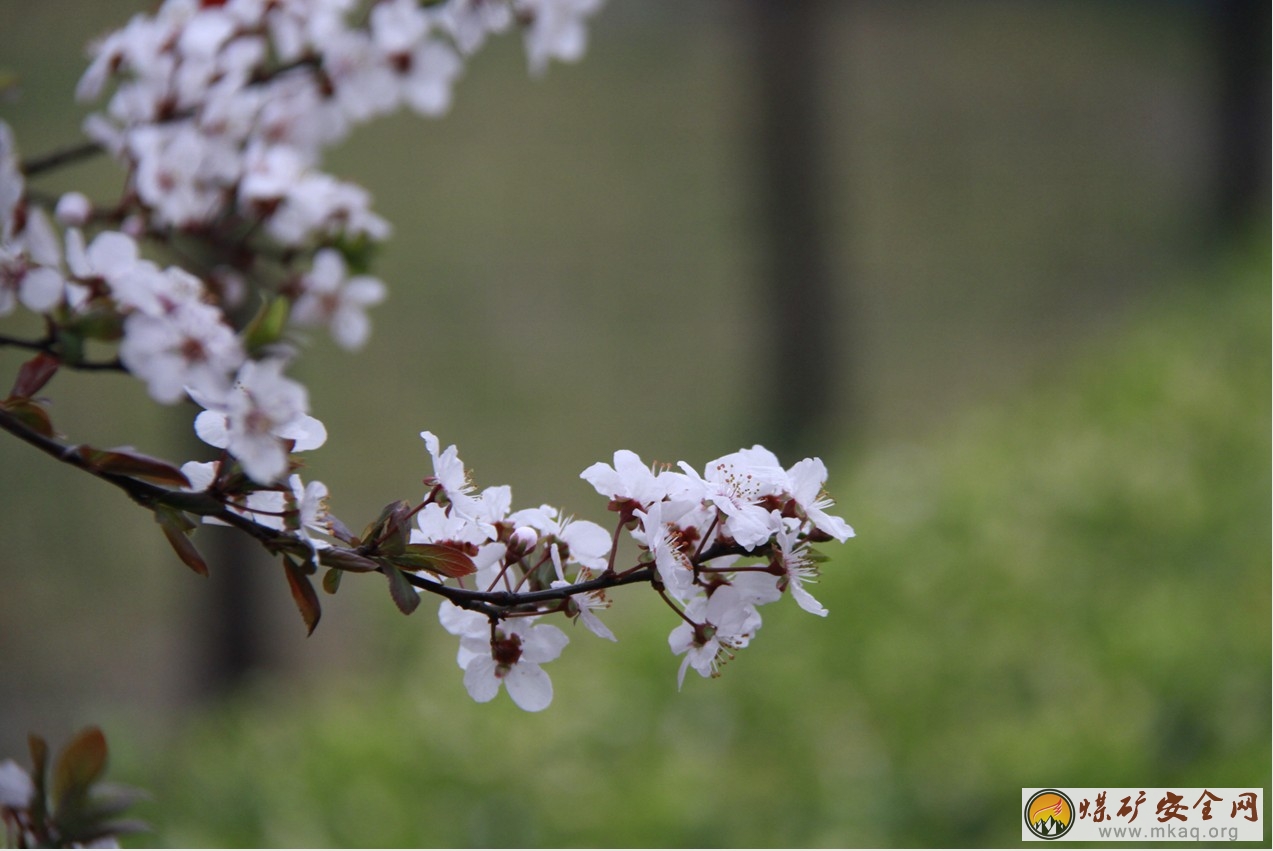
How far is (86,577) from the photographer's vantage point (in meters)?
4.49

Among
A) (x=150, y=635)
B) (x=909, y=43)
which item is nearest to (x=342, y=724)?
(x=150, y=635)

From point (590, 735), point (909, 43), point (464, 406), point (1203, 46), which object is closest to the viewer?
point (590, 735)

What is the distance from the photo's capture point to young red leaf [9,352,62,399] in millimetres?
858

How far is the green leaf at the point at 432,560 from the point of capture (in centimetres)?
82

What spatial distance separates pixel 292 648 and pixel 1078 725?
2345 millimetres

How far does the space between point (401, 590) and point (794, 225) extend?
13.9ft

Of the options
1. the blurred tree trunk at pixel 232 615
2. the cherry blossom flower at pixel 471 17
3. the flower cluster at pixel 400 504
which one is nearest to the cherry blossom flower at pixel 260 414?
the flower cluster at pixel 400 504

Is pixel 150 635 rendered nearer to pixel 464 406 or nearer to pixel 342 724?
pixel 342 724

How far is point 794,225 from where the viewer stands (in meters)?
4.86

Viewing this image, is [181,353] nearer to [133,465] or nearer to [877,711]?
[133,465]

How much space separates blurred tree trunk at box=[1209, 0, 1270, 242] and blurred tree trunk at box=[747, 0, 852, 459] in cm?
339

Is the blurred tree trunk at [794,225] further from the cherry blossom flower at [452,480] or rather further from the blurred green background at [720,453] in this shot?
the cherry blossom flower at [452,480]

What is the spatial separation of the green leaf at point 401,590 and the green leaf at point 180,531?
0.13m

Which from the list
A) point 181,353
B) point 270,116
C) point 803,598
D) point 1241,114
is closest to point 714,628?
point 803,598
